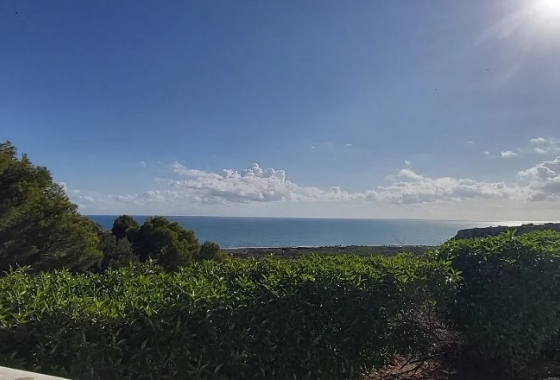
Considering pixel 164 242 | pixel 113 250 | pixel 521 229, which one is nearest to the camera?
pixel 521 229

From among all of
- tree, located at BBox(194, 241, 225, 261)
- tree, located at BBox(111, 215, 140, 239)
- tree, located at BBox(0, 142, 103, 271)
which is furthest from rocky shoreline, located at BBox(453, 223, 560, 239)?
tree, located at BBox(111, 215, 140, 239)

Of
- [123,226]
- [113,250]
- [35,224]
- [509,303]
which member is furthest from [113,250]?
[509,303]

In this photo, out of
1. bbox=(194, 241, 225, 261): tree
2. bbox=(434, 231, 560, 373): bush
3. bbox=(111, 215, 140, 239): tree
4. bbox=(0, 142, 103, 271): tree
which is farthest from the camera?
bbox=(111, 215, 140, 239): tree

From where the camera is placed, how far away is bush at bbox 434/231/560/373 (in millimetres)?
4008

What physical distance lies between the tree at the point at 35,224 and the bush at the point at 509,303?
34.7 ft

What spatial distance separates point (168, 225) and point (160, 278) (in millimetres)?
18444

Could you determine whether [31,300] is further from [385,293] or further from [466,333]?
[466,333]

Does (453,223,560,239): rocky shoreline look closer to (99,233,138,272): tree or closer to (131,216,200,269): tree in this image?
(131,216,200,269): tree

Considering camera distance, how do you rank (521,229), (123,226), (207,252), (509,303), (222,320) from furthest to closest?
(123,226), (207,252), (521,229), (509,303), (222,320)

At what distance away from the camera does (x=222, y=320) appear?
2.97 metres

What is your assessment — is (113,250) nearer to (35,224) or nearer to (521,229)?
(35,224)

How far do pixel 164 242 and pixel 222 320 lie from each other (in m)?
18.3

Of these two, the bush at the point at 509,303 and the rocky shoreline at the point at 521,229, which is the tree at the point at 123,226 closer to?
the rocky shoreline at the point at 521,229

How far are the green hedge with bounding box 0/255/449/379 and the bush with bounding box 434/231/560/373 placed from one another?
1.78ft
